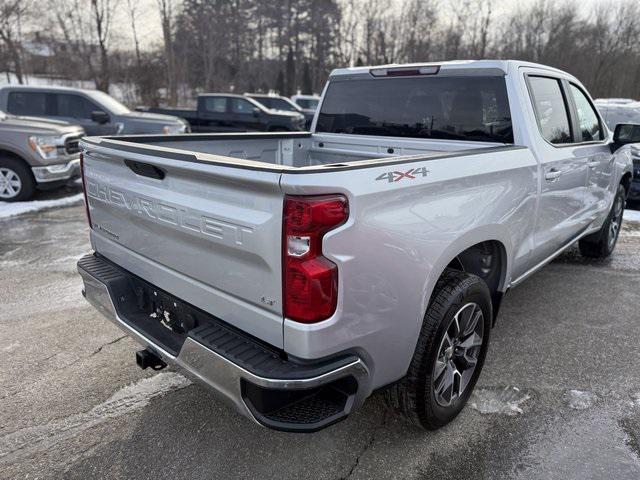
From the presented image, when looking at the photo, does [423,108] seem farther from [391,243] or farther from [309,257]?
[309,257]

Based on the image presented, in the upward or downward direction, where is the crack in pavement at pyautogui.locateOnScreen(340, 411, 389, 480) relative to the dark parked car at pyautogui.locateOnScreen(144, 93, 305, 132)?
downward

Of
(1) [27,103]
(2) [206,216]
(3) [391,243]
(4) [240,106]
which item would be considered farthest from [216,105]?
(3) [391,243]

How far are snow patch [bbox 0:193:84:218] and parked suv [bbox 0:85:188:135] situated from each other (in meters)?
2.43

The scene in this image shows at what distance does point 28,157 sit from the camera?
26.4 ft

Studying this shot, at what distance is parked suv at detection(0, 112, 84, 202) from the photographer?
26.3ft

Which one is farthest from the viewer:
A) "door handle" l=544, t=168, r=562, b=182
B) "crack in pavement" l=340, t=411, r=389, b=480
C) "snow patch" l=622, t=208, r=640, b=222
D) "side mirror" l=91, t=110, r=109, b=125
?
"side mirror" l=91, t=110, r=109, b=125

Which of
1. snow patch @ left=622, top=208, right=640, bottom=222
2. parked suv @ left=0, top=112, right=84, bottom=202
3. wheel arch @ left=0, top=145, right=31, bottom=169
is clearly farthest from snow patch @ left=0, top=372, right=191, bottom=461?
snow patch @ left=622, top=208, right=640, bottom=222

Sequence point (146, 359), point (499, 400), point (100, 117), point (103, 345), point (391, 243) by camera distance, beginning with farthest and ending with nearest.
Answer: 1. point (100, 117)
2. point (103, 345)
3. point (499, 400)
4. point (146, 359)
5. point (391, 243)

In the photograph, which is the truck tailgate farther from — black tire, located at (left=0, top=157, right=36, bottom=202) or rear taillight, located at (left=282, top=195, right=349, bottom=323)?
black tire, located at (left=0, top=157, right=36, bottom=202)

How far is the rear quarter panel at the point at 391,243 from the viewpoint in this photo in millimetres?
1843

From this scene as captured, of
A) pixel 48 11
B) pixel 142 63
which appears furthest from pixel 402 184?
pixel 142 63

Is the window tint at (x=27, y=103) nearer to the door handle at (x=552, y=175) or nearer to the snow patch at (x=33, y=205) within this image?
the snow patch at (x=33, y=205)

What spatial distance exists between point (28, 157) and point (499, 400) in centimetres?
814

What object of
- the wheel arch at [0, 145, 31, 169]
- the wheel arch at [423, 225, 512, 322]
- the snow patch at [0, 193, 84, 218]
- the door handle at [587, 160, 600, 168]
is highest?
the door handle at [587, 160, 600, 168]
